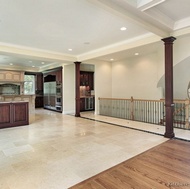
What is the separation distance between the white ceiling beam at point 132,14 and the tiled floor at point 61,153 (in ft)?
9.00

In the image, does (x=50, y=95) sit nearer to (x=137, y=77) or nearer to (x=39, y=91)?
(x=39, y=91)

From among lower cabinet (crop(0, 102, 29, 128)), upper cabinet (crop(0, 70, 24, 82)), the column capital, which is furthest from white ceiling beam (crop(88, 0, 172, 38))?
upper cabinet (crop(0, 70, 24, 82))

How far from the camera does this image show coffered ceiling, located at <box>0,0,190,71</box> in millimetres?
2990

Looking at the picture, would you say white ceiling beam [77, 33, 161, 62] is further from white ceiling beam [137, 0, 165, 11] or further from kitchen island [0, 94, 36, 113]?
kitchen island [0, 94, 36, 113]

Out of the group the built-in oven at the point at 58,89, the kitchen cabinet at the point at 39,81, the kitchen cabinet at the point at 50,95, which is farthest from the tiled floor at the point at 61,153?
the kitchen cabinet at the point at 39,81

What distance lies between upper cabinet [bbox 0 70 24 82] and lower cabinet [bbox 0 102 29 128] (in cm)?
510

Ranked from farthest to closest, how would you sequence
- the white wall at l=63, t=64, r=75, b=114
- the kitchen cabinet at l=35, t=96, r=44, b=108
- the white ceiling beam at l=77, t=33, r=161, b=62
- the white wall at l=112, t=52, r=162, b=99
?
the kitchen cabinet at l=35, t=96, r=44, b=108
the white wall at l=63, t=64, r=75, b=114
the white wall at l=112, t=52, r=162, b=99
the white ceiling beam at l=77, t=33, r=161, b=62

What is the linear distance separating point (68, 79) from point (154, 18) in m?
6.31

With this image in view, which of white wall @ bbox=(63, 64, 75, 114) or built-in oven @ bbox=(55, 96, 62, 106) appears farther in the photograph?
built-in oven @ bbox=(55, 96, 62, 106)

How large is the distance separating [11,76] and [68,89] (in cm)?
410

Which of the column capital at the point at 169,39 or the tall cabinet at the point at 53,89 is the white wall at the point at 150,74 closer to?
the column capital at the point at 169,39

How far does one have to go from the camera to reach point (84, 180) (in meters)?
2.31

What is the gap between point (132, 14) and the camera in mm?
3119

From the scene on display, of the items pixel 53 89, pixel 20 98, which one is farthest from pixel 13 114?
pixel 53 89
